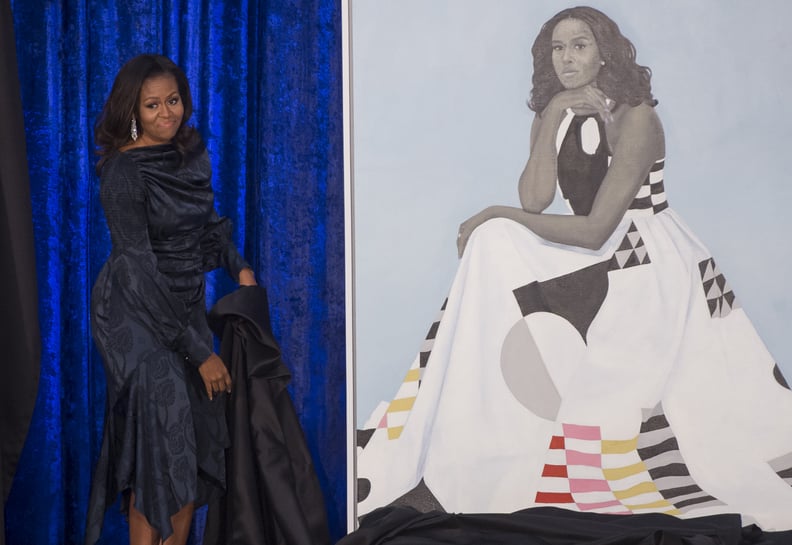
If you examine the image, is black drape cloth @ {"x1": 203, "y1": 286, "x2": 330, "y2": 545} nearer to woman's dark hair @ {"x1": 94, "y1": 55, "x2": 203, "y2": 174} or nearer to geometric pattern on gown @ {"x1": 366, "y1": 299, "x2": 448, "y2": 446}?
geometric pattern on gown @ {"x1": 366, "y1": 299, "x2": 448, "y2": 446}

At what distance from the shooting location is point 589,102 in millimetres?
2428

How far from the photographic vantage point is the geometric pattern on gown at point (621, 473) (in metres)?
2.37

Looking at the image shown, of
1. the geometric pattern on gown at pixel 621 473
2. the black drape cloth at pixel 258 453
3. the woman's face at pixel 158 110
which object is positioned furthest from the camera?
the geometric pattern on gown at pixel 621 473

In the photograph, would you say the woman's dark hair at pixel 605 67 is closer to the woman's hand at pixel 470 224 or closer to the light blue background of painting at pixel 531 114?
the light blue background of painting at pixel 531 114

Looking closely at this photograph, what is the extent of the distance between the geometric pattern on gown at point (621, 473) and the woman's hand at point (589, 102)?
3.05 feet

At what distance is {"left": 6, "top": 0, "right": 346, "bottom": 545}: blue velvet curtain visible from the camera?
2.47m

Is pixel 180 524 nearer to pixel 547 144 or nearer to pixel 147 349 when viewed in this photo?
pixel 147 349

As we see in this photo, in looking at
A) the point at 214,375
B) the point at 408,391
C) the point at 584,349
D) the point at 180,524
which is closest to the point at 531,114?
the point at 584,349

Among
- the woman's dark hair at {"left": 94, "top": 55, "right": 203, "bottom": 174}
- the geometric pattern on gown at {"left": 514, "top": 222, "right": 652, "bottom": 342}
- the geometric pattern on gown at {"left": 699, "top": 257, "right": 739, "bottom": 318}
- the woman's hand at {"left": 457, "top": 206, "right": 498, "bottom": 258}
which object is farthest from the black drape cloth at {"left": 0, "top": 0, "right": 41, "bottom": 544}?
the geometric pattern on gown at {"left": 699, "top": 257, "right": 739, "bottom": 318}

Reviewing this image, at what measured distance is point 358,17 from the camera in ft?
7.98

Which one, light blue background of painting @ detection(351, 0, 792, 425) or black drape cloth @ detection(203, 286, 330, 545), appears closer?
black drape cloth @ detection(203, 286, 330, 545)

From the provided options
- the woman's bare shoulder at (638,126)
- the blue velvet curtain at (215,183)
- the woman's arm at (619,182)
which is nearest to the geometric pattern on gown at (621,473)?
the woman's arm at (619,182)

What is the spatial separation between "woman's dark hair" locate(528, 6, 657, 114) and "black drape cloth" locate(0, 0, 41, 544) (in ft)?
5.07

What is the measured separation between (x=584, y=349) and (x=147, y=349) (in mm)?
1284
